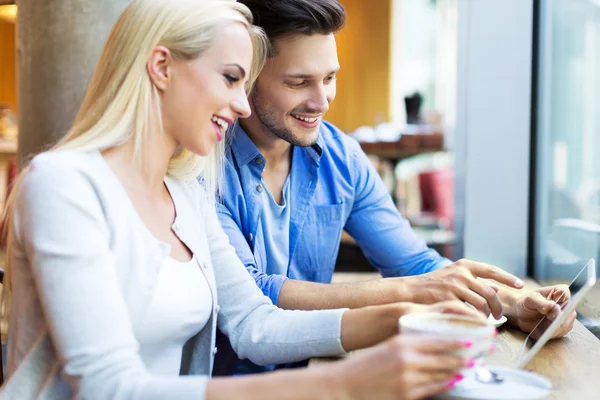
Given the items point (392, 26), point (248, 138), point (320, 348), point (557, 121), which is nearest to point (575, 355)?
point (320, 348)

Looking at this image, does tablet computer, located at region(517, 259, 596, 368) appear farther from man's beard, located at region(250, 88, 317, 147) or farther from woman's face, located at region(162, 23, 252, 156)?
man's beard, located at region(250, 88, 317, 147)

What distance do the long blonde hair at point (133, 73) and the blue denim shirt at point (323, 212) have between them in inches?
23.6

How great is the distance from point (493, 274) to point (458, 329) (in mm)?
525

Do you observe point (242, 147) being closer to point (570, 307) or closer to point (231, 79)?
point (231, 79)

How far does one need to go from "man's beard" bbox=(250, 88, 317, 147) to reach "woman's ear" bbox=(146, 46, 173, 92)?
0.72 meters

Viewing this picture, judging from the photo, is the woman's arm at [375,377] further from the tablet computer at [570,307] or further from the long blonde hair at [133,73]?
the long blonde hair at [133,73]

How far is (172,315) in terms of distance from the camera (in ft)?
4.10

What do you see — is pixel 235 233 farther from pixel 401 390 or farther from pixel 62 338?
pixel 401 390

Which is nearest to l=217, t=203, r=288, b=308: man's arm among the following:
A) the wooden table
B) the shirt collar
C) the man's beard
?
the shirt collar

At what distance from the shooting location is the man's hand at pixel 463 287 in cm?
144

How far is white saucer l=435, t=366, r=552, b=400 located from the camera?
1.01 metres

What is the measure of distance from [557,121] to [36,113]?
186cm

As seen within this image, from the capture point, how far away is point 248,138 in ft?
6.57

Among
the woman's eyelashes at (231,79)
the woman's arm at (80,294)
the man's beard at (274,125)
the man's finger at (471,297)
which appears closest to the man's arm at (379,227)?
the man's beard at (274,125)
